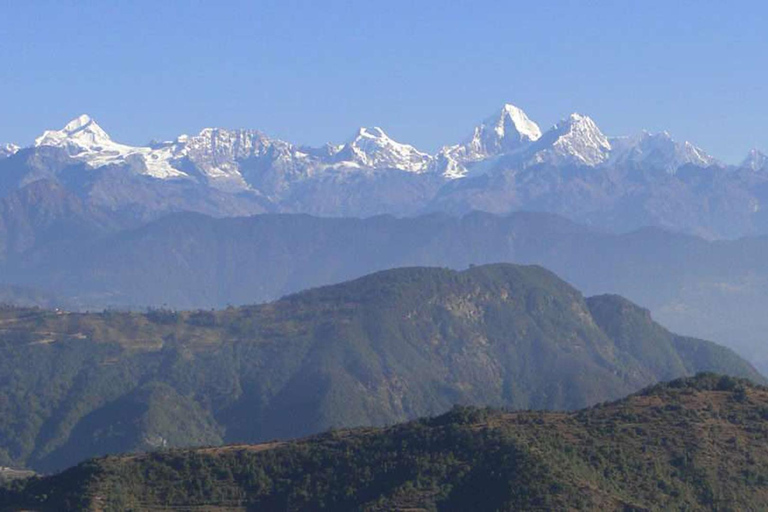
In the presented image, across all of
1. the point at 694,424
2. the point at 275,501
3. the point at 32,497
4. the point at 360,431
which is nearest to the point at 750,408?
the point at 694,424

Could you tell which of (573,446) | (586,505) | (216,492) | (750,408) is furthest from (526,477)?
(750,408)

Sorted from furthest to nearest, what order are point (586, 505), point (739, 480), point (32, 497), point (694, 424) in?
1. point (694, 424)
2. point (739, 480)
3. point (32, 497)
4. point (586, 505)

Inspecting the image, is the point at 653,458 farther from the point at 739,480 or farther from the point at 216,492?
the point at 216,492

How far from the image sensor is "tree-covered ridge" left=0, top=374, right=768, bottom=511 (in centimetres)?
14088

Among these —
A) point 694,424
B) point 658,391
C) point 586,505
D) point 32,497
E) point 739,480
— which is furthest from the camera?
point 658,391

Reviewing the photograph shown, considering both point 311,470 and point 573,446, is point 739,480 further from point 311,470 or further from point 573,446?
point 311,470

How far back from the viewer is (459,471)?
14588 cm

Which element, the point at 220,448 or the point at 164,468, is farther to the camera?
the point at 220,448

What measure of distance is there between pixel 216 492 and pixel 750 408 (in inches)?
2307

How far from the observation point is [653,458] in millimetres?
156250

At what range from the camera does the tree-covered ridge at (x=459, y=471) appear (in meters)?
141

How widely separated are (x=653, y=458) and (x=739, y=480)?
8.04 metres

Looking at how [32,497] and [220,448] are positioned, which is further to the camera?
[220,448]

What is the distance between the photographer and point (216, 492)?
148 m
